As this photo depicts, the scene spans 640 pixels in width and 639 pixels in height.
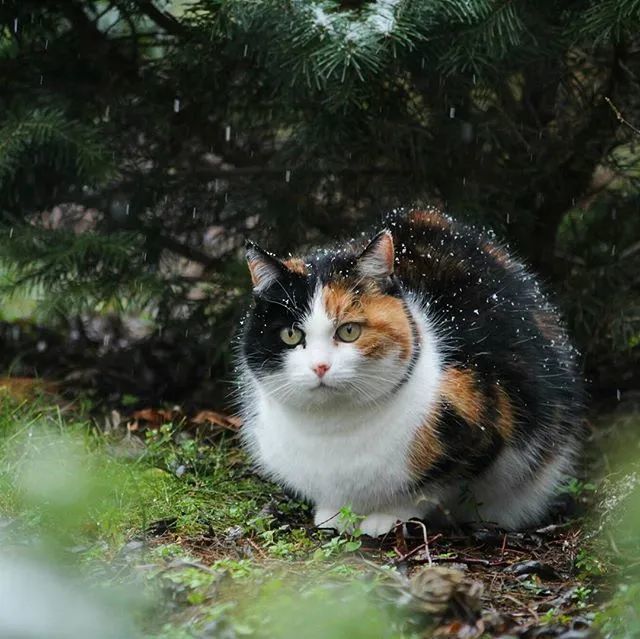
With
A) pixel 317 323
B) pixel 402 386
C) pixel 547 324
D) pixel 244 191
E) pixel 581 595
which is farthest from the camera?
pixel 244 191

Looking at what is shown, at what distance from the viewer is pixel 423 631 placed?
2.37 meters

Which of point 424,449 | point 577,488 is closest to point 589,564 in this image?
point 424,449

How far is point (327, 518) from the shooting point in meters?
3.43

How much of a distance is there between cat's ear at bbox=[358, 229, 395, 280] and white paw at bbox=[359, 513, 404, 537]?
728mm

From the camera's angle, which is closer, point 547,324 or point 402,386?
point 402,386

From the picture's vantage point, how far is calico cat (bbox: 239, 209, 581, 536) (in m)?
3.17

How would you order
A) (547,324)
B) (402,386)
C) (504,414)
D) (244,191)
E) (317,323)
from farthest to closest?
(244,191)
(547,324)
(504,414)
(402,386)
(317,323)

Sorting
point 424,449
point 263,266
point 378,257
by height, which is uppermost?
point 263,266

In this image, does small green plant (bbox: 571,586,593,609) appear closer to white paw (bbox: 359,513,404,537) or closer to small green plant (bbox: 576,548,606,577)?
small green plant (bbox: 576,548,606,577)

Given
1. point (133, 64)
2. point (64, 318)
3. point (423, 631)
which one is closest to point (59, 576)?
point (423, 631)

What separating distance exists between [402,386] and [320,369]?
0.31m

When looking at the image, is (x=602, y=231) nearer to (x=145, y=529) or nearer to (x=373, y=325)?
(x=373, y=325)

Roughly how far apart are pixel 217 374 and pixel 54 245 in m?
0.96

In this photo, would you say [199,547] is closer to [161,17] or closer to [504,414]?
[504,414]
